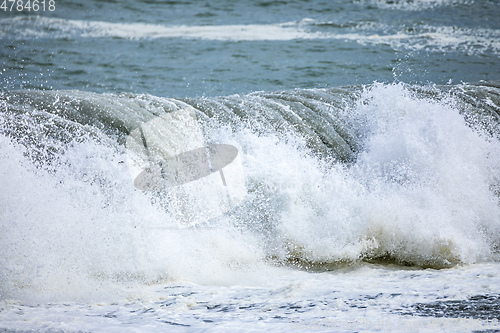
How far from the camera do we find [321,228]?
130 inches

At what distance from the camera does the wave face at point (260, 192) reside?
9.33 feet

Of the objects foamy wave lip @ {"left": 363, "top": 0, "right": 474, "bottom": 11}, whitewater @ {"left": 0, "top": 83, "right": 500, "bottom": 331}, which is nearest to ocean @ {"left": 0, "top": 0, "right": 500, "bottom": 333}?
whitewater @ {"left": 0, "top": 83, "right": 500, "bottom": 331}

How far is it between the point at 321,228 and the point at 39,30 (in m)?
7.91

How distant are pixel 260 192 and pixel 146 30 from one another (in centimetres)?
692

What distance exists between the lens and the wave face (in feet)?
9.33

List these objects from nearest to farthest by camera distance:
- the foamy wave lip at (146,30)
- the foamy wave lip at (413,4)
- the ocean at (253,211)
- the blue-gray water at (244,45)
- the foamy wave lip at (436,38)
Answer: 1. the ocean at (253,211)
2. the blue-gray water at (244,45)
3. the foamy wave lip at (436,38)
4. the foamy wave lip at (146,30)
5. the foamy wave lip at (413,4)

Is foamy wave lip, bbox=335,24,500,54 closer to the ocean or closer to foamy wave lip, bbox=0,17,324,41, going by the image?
foamy wave lip, bbox=0,17,324,41

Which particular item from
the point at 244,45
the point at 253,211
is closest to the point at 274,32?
the point at 244,45

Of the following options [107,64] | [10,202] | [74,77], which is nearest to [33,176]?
[10,202]

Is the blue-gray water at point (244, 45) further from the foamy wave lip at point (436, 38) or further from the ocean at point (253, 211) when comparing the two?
the ocean at point (253, 211)

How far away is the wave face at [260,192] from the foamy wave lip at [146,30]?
16.8ft

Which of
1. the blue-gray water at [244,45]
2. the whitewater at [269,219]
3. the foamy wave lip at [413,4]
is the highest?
the foamy wave lip at [413,4]

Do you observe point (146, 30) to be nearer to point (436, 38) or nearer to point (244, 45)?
point (244, 45)

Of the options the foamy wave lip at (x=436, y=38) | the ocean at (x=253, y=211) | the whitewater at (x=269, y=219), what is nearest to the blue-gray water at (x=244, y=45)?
the foamy wave lip at (x=436, y=38)
